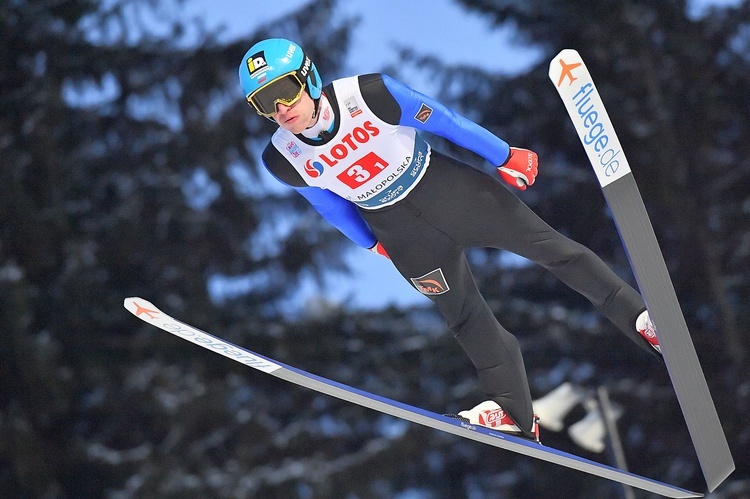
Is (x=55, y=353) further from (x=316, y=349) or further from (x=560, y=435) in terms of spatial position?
(x=560, y=435)

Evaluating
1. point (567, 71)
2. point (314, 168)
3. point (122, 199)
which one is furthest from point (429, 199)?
point (122, 199)

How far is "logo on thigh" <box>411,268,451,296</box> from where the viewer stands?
3.08m

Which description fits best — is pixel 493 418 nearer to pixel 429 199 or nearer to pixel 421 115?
pixel 429 199

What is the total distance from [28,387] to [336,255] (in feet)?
10.1

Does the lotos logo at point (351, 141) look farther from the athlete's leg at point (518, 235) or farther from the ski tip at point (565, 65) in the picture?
the ski tip at point (565, 65)

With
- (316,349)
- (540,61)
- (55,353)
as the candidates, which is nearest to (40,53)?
(55,353)

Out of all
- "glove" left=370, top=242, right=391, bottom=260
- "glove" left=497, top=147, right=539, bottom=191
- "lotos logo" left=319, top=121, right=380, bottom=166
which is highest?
"lotos logo" left=319, top=121, right=380, bottom=166

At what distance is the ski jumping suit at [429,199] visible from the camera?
2959 mm

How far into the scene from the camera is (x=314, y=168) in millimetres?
3006

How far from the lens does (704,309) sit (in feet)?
30.9

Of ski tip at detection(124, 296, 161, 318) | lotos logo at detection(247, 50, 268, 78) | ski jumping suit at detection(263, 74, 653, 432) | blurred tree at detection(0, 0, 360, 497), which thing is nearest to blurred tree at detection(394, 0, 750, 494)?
blurred tree at detection(0, 0, 360, 497)

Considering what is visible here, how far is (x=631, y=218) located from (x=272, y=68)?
1.09 meters

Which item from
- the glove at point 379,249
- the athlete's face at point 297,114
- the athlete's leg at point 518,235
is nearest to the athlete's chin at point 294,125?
the athlete's face at point 297,114

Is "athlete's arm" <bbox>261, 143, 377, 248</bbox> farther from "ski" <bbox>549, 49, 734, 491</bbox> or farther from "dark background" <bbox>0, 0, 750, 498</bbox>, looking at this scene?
"dark background" <bbox>0, 0, 750, 498</bbox>
